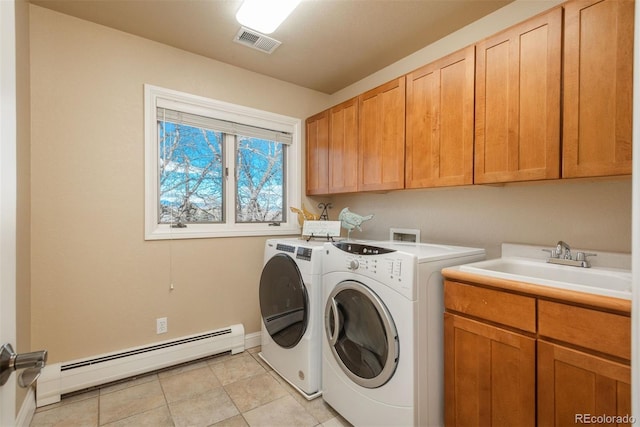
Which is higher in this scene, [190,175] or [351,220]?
[190,175]

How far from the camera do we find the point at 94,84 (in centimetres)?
199

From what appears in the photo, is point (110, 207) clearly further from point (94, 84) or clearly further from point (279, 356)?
point (279, 356)

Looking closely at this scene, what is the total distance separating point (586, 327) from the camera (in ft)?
3.40

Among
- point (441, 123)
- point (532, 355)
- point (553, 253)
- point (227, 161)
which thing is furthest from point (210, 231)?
point (553, 253)

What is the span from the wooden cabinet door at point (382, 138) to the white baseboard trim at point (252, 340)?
160cm

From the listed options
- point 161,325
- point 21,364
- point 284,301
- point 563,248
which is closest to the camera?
point 21,364

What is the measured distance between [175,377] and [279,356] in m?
0.76

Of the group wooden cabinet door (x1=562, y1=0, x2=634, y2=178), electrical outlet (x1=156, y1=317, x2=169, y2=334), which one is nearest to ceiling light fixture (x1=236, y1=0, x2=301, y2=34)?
wooden cabinet door (x1=562, y1=0, x2=634, y2=178)

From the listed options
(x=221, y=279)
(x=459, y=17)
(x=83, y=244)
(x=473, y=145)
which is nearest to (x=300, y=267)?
(x=221, y=279)

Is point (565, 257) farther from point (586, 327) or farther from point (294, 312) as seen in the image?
point (294, 312)

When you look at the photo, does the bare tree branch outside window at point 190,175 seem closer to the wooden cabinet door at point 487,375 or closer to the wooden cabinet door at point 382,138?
the wooden cabinet door at point 382,138

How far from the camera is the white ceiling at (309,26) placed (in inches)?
70.7

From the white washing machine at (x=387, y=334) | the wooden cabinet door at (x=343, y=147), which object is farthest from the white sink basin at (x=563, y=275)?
the wooden cabinet door at (x=343, y=147)

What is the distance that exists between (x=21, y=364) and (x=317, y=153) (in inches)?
97.8
